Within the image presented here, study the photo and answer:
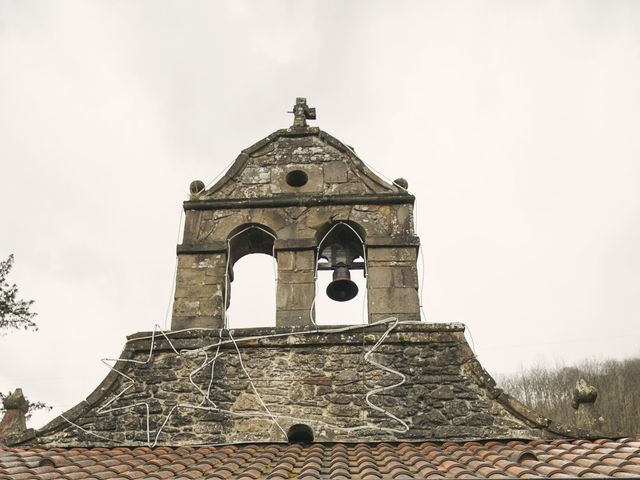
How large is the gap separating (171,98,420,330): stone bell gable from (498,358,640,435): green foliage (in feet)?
49.7

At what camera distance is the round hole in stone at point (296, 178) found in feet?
25.4

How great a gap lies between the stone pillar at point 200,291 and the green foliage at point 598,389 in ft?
52.3

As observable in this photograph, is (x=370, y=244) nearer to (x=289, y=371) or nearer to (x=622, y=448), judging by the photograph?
(x=289, y=371)

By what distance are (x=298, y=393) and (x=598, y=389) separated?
21493mm

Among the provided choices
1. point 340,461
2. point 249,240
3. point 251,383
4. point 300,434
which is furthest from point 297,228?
point 340,461

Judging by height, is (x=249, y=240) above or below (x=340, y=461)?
above

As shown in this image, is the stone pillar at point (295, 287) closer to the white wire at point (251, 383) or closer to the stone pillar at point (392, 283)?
the white wire at point (251, 383)

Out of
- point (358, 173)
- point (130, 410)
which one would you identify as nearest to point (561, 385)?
point (358, 173)

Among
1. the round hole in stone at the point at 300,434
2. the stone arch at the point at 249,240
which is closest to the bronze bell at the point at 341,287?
the stone arch at the point at 249,240

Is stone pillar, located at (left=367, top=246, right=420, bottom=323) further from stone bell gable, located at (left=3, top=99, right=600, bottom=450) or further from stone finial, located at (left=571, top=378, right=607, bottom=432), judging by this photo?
stone finial, located at (left=571, top=378, right=607, bottom=432)

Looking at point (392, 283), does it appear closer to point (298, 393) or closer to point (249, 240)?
point (298, 393)

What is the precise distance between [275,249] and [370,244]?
3.60 ft

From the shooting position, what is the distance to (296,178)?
7.78 metres

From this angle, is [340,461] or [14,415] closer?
[340,461]
